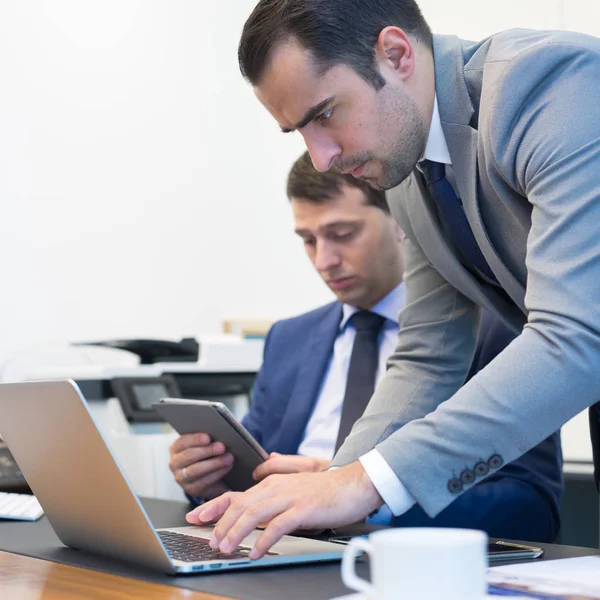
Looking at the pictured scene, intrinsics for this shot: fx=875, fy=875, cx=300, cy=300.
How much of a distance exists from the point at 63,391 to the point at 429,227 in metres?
0.68

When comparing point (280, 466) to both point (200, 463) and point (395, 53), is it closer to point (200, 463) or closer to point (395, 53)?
point (200, 463)

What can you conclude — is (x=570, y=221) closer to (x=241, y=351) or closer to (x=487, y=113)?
(x=487, y=113)

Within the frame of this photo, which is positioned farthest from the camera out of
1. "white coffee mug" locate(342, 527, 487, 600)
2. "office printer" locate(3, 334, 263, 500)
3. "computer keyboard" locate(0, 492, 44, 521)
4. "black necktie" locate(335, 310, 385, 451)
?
"office printer" locate(3, 334, 263, 500)

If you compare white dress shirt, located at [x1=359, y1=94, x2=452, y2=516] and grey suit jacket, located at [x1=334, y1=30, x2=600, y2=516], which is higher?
grey suit jacket, located at [x1=334, y1=30, x2=600, y2=516]

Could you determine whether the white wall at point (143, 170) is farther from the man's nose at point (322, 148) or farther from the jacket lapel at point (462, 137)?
the man's nose at point (322, 148)

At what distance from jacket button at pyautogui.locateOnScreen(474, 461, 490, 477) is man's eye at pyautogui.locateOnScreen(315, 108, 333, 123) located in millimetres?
549

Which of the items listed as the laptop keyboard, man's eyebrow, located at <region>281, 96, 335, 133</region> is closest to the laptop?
the laptop keyboard

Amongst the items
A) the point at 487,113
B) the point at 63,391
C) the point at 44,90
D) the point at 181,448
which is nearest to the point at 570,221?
the point at 487,113

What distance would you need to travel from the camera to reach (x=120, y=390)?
2.56 meters

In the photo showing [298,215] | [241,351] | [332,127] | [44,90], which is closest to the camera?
[332,127]

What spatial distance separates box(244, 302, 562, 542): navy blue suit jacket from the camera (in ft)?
4.98

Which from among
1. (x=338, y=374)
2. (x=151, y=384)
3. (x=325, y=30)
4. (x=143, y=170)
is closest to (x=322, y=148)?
(x=325, y=30)

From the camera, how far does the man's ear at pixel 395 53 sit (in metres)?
1.27

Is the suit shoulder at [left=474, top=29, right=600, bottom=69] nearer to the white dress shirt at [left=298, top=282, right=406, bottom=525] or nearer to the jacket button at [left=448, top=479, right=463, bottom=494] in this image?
the jacket button at [left=448, top=479, right=463, bottom=494]
